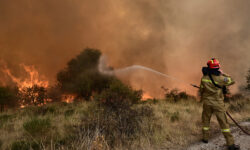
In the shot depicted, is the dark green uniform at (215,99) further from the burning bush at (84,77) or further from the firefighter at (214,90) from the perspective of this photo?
the burning bush at (84,77)

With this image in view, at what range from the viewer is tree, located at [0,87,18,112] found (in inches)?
707

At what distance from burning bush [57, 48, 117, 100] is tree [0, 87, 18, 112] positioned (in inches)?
216

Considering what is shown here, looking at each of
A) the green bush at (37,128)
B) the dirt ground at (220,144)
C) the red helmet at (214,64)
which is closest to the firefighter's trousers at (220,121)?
the dirt ground at (220,144)

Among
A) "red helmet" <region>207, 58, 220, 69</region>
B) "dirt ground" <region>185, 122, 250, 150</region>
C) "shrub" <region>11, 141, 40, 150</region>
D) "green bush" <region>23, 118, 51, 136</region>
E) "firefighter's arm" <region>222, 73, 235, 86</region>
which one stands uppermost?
"red helmet" <region>207, 58, 220, 69</region>

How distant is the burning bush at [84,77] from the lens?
781 inches

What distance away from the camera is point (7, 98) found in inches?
725

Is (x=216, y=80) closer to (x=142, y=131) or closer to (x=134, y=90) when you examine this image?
(x=142, y=131)

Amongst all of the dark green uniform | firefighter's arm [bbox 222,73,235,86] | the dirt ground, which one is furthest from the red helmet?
the dirt ground

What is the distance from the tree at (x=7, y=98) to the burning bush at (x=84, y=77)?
18.0ft

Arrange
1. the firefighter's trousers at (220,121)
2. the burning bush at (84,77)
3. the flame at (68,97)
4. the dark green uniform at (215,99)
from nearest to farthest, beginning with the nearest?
the firefighter's trousers at (220,121) → the dark green uniform at (215,99) → the burning bush at (84,77) → the flame at (68,97)

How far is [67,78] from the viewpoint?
2162 centimetres

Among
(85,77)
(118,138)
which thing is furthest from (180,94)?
(118,138)

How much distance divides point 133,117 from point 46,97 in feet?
54.6

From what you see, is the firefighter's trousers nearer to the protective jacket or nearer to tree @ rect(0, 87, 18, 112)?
the protective jacket
